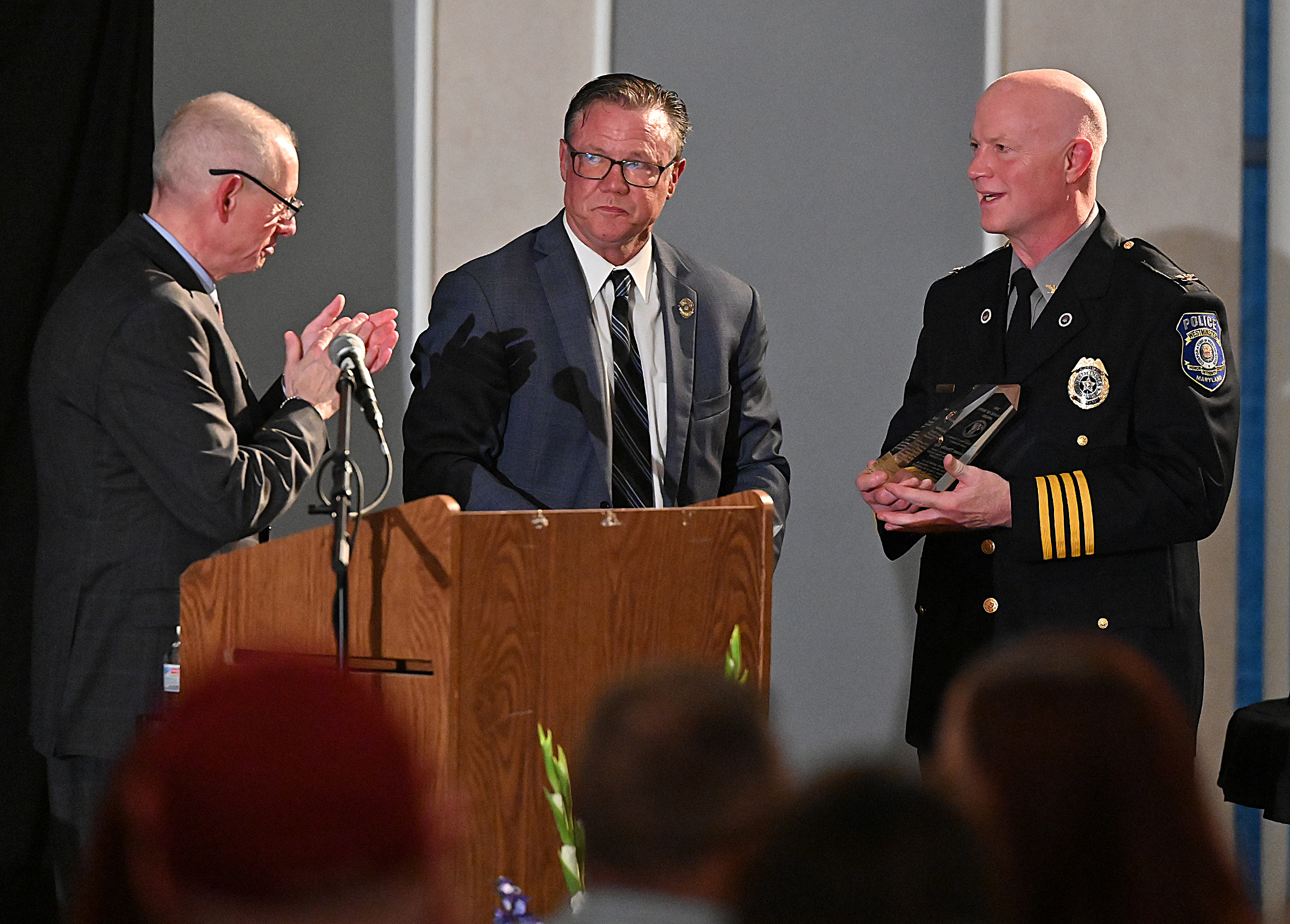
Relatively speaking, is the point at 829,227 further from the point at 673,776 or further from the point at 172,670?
the point at 673,776

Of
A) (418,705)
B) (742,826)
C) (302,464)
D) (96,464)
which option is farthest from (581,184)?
(742,826)

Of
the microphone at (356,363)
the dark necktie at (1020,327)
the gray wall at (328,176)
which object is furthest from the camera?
the gray wall at (328,176)

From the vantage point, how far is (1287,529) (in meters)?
3.75

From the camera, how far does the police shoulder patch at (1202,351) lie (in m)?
2.60

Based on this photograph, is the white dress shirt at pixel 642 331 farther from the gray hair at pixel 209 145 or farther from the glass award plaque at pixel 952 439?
the gray hair at pixel 209 145

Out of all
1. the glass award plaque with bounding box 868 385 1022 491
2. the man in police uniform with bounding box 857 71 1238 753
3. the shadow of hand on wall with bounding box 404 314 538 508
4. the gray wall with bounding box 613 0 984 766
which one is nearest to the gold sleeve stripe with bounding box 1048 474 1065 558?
the man in police uniform with bounding box 857 71 1238 753

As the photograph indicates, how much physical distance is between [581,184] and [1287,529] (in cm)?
221

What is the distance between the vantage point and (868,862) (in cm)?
70

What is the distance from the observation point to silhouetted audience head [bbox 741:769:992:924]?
2.25ft

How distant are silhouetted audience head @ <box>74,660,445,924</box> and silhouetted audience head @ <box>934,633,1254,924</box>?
1.01 ft

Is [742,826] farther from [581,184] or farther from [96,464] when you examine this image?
[581,184]

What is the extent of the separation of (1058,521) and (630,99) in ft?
3.86

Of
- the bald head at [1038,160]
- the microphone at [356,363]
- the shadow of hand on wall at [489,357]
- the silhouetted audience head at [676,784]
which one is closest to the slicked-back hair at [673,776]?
the silhouetted audience head at [676,784]

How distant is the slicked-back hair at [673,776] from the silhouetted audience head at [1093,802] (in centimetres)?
12
